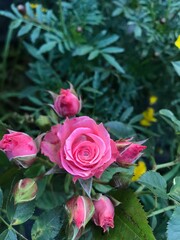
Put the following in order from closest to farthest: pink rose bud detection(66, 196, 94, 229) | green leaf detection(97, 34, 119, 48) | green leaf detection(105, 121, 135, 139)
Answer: pink rose bud detection(66, 196, 94, 229), green leaf detection(105, 121, 135, 139), green leaf detection(97, 34, 119, 48)

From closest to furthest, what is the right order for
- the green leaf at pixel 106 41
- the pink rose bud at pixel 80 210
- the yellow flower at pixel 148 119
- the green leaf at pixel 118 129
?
the pink rose bud at pixel 80 210, the green leaf at pixel 118 129, the green leaf at pixel 106 41, the yellow flower at pixel 148 119

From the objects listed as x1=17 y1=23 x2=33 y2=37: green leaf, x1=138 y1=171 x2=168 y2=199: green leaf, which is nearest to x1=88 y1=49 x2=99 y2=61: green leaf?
x1=17 y1=23 x2=33 y2=37: green leaf

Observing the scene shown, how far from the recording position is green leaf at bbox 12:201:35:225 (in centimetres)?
64

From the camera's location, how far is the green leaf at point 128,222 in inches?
25.1

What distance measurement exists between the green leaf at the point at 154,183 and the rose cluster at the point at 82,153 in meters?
0.03

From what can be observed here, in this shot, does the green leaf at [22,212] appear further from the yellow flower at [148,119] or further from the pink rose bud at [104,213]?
the yellow flower at [148,119]

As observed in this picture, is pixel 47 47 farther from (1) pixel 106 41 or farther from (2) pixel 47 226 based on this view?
(2) pixel 47 226

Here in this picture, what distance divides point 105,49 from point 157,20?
0.11 metres

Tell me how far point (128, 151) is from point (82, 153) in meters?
0.06

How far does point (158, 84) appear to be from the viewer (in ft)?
3.65

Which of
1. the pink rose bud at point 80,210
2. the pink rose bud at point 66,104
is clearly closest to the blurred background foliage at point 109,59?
the pink rose bud at point 66,104

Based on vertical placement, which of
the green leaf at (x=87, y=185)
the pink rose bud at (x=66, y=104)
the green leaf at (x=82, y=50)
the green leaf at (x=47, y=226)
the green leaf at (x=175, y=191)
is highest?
the pink rose bud at (x=66, y=104)

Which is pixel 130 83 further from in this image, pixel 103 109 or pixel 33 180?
pixel 33 180

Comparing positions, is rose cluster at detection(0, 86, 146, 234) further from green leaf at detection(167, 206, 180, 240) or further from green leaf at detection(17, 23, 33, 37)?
green leaf at detection(17, 23, 33, 37)
